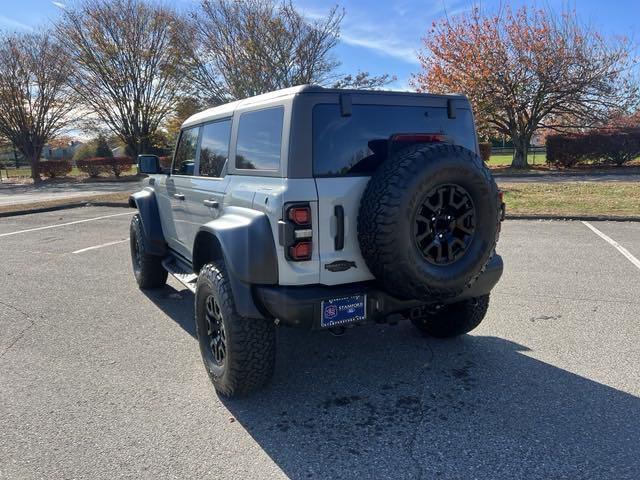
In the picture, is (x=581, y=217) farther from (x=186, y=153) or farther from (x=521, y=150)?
(x=521, y=150)

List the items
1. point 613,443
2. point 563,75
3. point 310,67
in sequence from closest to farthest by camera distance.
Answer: point 613,443 < point 563,75 < point 310,67

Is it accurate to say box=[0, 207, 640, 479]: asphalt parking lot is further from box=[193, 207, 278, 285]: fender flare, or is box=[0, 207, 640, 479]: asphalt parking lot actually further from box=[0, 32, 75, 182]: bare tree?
box=[0, 32, 75, 182]: bare tree

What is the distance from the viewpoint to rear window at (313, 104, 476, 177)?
287 cm

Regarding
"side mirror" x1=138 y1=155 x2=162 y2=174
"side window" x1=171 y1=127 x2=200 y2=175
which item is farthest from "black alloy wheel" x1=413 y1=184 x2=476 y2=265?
"side mirror" x1=138 y1=155 x2=162 y2=174

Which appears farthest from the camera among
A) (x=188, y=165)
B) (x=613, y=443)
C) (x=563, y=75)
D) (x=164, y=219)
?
(x=563, y=75)

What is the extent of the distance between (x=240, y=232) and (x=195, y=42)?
24425 mm

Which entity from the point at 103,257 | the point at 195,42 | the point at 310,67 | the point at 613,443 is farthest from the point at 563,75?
the point at 613,443

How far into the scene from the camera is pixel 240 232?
9.45 ft

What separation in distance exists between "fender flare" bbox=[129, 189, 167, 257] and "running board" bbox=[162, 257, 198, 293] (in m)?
0.16

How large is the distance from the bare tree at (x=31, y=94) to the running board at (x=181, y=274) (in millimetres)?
26548

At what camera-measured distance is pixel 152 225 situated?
5.17 meters

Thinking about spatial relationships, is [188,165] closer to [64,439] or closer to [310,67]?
[64,439]

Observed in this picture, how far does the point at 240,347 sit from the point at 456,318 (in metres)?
1.79

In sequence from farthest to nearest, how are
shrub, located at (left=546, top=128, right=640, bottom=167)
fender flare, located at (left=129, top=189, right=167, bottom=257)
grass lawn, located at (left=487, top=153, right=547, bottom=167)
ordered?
grass lawn, located at (left=487, top=153, right=547, bottom=167) < shrub, located at (left=546, top=128, right=640, bottom=167) < fender flare, located at (left=129, top=189, right=167, bottom=257)
